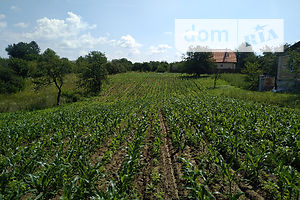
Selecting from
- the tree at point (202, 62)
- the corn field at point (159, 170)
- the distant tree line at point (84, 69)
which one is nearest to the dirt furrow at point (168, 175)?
the corn field at point (159, 170)

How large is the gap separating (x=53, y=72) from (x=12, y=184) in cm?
1864

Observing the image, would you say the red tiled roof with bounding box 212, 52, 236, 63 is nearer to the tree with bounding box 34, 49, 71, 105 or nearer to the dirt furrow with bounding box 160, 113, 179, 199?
the tree with bounding box 34, 49, 71, 105

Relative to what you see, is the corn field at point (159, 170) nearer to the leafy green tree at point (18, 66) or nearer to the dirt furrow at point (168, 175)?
the dirt furrow at point (168, 175)

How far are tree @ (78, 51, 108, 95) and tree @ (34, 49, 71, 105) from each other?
19.1 feet

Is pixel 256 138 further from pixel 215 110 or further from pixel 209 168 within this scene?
pixel 215 110

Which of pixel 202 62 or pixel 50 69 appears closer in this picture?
pixel 50 69

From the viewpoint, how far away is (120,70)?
6756 centimetres

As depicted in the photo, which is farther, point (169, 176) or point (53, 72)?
point (53, 72)

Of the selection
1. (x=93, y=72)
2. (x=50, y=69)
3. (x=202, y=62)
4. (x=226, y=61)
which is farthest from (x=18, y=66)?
(x=226, y=61)

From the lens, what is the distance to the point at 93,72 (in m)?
26.6

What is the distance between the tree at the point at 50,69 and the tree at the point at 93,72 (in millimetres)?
5816

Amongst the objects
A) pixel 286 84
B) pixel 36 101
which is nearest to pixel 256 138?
pixel 286 84

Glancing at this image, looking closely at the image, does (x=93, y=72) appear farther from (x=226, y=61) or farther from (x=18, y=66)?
(x=226, y=61)

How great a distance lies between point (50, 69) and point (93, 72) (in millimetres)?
7792
